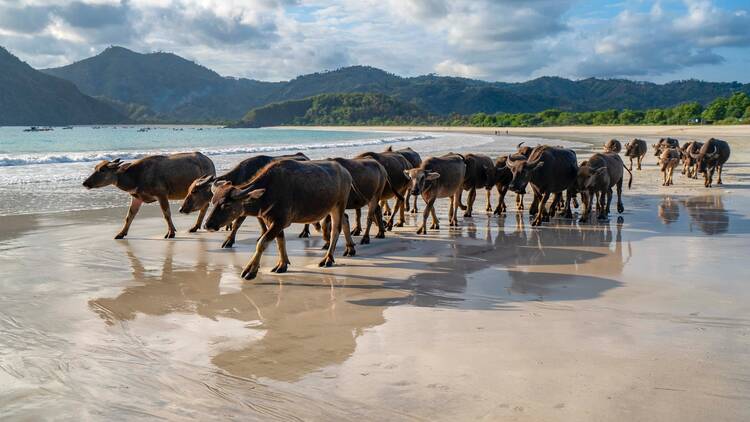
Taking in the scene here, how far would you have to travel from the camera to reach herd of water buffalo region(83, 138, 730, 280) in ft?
31.5

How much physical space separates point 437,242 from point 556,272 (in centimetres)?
324

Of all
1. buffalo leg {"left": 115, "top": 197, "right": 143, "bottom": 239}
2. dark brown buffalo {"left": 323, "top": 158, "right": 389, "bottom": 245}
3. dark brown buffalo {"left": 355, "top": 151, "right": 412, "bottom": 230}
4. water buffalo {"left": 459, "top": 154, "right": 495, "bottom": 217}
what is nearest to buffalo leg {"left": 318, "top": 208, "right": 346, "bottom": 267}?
dark brown buffalo {"left": 323, "top": 158, "right": 389, "bottom": 245}

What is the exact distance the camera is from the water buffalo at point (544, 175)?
50.9 ft

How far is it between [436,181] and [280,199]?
565 cm

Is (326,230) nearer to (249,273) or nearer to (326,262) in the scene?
(326,262)

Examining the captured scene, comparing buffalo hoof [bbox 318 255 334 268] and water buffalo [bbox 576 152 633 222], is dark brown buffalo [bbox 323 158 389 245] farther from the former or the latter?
water buffalo [bbox 576 152 633 222]

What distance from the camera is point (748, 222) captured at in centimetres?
1487

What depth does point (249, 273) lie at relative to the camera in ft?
31.4

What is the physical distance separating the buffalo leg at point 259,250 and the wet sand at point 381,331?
0.20 m

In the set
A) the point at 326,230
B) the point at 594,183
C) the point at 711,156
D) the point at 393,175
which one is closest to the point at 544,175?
the point at 594,183

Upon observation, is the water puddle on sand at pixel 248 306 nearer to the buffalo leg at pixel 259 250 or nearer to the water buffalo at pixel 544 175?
the buffalo leg at pixel 259 250

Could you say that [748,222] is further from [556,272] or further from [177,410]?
[177,410]

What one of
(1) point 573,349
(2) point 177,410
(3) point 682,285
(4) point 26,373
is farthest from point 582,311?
(4) point 26,373

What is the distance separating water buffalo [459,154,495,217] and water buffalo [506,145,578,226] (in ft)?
2.57
